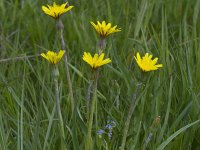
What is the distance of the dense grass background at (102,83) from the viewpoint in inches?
57.6

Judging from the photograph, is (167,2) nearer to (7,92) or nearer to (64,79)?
(64,79)

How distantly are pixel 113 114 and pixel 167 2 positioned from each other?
1111 mm

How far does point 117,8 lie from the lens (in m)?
2.52

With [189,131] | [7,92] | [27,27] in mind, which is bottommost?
[189,131]

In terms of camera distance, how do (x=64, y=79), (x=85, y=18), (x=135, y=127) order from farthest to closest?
(x=85, y=18), (x=64, y=79), (x=135, y=127)

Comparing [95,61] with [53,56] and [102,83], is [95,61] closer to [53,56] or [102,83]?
[53,56]

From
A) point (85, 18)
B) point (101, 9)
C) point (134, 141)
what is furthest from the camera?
point (101, 9)

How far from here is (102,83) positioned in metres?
1.85

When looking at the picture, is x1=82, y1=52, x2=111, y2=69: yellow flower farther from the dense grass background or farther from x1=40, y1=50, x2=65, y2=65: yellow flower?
the dense grass background

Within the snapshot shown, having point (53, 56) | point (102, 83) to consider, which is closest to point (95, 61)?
point (53, 56)

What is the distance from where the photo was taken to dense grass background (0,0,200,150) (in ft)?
→ 4.80

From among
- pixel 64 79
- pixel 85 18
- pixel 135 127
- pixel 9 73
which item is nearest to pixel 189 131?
pixel 135 127

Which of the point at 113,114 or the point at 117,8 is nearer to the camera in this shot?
the point at 113,114

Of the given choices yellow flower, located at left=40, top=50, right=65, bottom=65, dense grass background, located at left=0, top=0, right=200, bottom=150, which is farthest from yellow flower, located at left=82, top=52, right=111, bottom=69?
dense grass background, located at left=0, top=0, right=200, bottom=150
